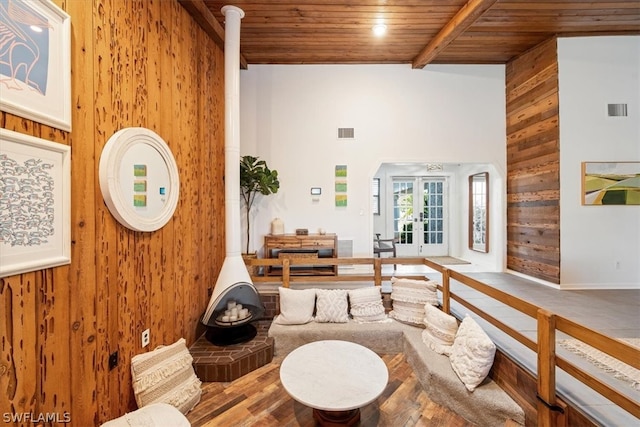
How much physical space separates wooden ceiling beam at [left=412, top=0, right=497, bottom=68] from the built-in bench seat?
3708 millimetres

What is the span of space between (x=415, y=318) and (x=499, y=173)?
329cm

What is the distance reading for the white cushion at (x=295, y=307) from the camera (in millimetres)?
3112

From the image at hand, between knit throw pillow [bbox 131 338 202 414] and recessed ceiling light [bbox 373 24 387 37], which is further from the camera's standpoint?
recessed ceiling light [bbox 373 24 387 37]

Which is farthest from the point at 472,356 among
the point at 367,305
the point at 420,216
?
the point at 420,216

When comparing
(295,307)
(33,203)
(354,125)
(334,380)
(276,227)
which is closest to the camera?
(33,203)

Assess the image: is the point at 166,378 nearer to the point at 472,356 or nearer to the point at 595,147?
the point at 472,356

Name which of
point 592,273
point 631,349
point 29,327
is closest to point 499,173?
point 592,273

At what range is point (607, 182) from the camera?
3.65 m

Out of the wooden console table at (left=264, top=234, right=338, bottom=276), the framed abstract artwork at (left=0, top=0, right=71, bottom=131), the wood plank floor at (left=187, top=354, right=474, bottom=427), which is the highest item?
the framed abstract artwork at (left=0, top=0, right=71, bottom=131)

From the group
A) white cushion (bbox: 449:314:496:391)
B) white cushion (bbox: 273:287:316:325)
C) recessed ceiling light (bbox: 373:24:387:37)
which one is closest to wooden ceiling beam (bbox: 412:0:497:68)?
recessed ceiling light (bbox: 373:24:387:37)

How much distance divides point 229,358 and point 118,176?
76.3 inches

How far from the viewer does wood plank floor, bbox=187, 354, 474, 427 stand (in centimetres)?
202

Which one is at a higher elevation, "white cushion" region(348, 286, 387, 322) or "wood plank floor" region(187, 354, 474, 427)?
"white cushion" region(348, 286, 387, 322)

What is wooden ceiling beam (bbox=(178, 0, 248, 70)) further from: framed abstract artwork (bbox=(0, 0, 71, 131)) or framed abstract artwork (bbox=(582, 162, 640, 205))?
framed abstract artwork (bbox=(582, 162, 640, 205))
